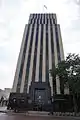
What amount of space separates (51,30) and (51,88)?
3377 cm

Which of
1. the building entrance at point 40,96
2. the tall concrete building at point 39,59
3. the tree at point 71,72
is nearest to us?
the tree at point 71,72

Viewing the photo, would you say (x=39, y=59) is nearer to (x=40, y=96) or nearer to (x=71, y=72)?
(x=40, y=96)

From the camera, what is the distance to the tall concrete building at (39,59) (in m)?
74.5

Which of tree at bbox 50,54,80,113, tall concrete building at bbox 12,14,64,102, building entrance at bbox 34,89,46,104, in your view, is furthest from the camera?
tall concrete building at bbox 12,14,64,102

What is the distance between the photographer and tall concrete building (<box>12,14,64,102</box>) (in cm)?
7453

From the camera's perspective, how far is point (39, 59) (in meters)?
86.8

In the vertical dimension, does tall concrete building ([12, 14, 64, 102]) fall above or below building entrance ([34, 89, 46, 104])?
above

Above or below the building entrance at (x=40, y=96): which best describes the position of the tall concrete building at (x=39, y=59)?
above

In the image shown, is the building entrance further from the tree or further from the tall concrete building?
the tree

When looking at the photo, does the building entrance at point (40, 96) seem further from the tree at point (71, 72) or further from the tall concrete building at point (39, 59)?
the tree at point (71, 72)

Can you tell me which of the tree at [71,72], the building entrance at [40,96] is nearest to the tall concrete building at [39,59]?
the building entrance at [40,96]

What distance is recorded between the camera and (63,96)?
236 feet

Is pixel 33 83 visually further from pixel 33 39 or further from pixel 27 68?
pixel 33 39

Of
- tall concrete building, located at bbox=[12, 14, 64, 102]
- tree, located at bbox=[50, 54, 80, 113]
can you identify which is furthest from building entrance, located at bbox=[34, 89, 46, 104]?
tree, located at bbox=[50, 54, 80, 113]
